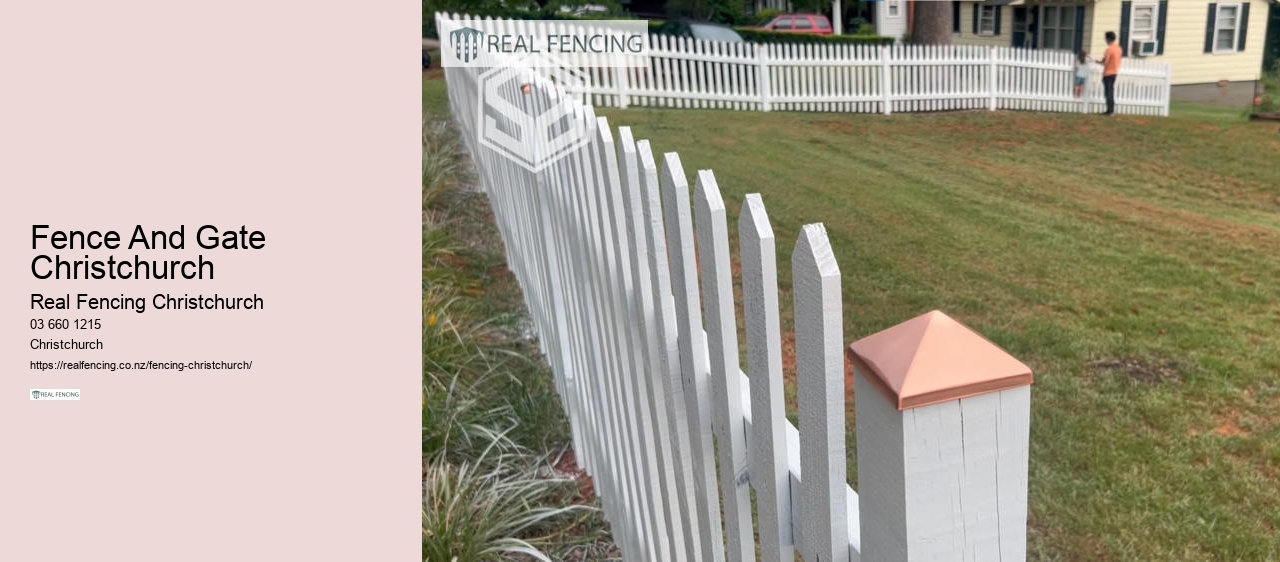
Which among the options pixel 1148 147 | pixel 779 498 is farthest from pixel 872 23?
pixel 779 498

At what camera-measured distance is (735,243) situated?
6.84m

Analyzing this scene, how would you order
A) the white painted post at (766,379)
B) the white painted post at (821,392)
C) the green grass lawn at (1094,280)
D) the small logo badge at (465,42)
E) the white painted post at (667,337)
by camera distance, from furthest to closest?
the small logo badge at (465,42) → the green grass lawn at (1094,280) → the white painted post at (667,337) → the white painted post at (766,379) → the white painted post at (821,392)

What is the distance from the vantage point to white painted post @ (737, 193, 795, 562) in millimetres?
1329

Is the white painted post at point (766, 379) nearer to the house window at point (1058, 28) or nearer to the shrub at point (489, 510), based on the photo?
the shrub at point (489, 510)

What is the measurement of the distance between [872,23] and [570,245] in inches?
1437

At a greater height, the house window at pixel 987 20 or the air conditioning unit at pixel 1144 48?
the house window at pixel 987 20

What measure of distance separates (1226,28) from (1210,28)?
53 centimetres

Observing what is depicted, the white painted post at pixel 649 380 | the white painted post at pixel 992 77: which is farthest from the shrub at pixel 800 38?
the white painted post at pixel 649 380

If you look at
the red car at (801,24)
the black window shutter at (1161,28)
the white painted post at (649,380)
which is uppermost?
the red car at (801,24)

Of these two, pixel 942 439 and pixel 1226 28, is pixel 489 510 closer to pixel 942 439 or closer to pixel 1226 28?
pixel 942 439

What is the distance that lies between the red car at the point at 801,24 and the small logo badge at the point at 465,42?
25.6m

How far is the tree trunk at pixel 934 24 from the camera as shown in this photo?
18688 millimetres

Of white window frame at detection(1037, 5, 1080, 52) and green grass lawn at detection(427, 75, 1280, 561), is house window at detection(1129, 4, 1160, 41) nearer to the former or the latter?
white window frame at detection(1037, 5, 1080, 52)

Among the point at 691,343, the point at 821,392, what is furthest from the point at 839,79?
the point at 821,392
